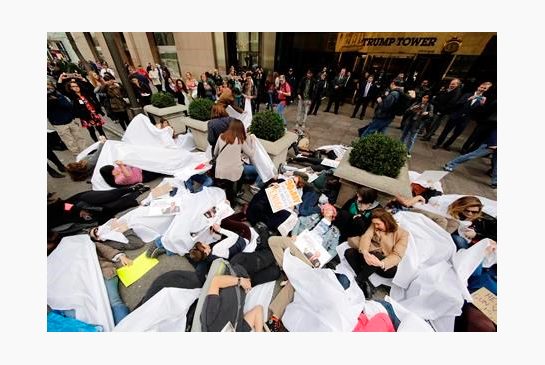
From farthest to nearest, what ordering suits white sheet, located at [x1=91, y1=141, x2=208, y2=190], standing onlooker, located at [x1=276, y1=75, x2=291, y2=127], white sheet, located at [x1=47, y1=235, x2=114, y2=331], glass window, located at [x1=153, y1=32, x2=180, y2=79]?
1. glass window, located at [x1=153, y1=32, x2=180, y2=79]
2. standing onlooker, located at [x1=276, y1=75, x2=291, y2=127]
3. white sheet, located at [x1=91, y1=141, x2=208, y2=190]
4. white sheet, located at [x1=47, y1=235, x2=114, y2=331]

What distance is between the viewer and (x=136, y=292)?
2.14m

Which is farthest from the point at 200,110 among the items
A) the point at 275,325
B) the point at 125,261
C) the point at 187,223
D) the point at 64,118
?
the point at 275,325

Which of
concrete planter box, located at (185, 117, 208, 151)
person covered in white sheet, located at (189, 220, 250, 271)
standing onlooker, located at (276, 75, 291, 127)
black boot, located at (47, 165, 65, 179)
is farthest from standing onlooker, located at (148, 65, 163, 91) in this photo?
person covered in white sheet, located at (189, 220, 250, 271)

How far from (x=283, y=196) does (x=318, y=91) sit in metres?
5.84

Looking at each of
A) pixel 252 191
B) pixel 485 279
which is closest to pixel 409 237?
pixel 485 279

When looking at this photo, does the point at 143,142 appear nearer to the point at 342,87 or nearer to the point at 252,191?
the point at 252,191

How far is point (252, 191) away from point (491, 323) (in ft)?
9.95

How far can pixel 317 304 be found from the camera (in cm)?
182

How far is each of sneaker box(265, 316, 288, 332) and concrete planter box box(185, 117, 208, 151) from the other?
3.43 m

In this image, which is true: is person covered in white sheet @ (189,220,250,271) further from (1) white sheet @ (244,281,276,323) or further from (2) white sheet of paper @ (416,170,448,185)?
(2) white sheet of paper @ (416,170,448,185)

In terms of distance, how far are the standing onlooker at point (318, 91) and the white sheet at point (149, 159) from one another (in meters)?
5.24

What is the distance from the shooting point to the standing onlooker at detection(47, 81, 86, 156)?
3480 mm

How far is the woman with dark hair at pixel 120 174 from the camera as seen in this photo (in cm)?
312

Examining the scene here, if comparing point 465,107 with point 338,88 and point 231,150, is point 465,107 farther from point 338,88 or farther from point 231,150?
point 231,150
